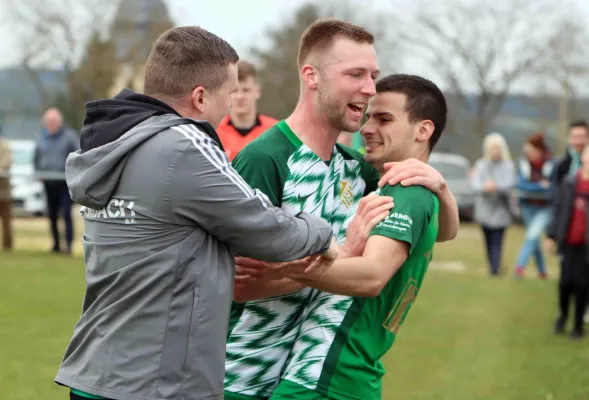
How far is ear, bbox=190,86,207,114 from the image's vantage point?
312 cm

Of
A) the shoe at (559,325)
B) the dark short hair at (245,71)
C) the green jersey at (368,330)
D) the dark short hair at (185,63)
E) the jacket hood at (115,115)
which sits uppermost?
the dark short hair at (185,63)

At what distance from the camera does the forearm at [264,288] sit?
3.50 meters

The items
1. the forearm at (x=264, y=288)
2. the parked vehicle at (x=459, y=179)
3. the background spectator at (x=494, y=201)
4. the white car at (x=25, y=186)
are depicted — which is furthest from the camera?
the parked vehicle at (x=459, y=179)

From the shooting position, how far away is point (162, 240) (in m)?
2.96

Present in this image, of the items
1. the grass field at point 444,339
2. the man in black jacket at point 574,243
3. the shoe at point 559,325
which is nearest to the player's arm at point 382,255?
the grass field at point 444,339

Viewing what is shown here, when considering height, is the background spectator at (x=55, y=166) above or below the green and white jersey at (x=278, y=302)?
below

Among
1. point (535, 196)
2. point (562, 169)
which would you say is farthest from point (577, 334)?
point (535, 196)

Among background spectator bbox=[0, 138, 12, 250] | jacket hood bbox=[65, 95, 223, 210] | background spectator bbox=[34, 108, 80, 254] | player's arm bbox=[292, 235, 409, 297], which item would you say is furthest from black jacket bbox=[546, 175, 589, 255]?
background spectator bbox=[0, 138, 12, 250]

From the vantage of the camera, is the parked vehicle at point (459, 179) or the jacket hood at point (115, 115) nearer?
the jacket hood at point (115, 115)

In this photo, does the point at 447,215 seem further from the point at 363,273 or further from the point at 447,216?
the point at 363,273

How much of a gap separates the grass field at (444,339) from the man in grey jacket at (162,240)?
13.8 ft

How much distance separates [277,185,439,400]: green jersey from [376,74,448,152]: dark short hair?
37 centimetres

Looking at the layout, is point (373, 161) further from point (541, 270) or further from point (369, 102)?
point (541, 270)

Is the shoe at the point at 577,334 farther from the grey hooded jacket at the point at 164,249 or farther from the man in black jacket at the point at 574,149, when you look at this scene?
the grey hooded jacket at the point at 164,249
